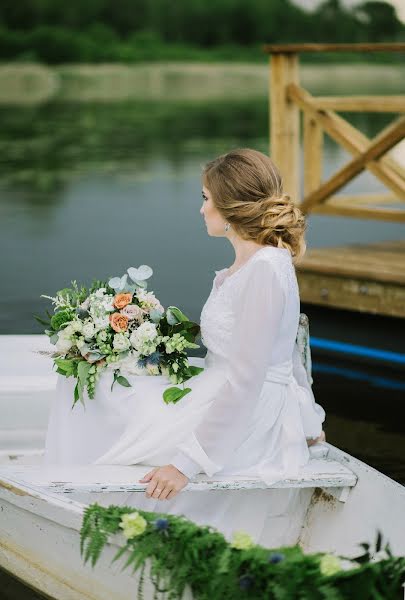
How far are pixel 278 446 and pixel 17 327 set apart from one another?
5.37 m

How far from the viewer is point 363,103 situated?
27.2 ft

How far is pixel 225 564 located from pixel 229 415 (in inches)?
31.5

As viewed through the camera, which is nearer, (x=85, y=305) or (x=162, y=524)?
(x=162, y=524)

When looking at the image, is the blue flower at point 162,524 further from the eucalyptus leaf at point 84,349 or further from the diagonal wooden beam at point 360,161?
the diagonal wooden beam at point 360,161

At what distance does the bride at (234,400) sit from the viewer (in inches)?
148

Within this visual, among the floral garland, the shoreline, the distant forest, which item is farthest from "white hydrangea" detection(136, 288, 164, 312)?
the distant forest

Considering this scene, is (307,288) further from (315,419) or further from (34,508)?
(34,508)

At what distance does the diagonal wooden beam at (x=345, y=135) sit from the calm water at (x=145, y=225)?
1036 millimetres

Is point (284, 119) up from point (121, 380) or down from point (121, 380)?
up

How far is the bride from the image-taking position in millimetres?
3766

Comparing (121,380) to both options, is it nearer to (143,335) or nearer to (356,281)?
(143,335)

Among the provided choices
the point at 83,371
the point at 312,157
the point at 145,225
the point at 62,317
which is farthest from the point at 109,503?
the point at 145,225

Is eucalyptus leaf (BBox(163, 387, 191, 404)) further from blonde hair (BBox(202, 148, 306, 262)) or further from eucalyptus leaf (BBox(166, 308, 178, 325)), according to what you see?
blonde hair (BBox(202, 148, 306, 262))

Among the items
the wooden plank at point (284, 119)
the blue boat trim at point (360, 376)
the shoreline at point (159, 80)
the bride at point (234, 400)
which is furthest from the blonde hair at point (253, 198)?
the shoreline at point (159, 80)
